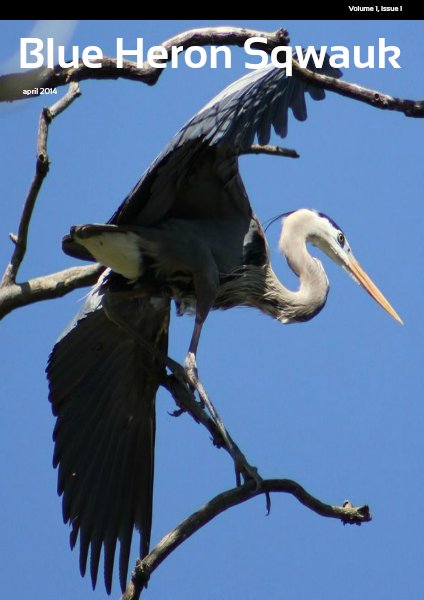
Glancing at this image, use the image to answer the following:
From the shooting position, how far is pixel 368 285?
586 cm

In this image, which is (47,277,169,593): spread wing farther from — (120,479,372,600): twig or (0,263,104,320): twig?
(120,479,372,600): twig

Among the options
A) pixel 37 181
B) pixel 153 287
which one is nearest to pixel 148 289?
pixel 153 287

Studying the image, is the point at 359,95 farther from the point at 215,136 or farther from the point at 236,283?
the point at 236,283

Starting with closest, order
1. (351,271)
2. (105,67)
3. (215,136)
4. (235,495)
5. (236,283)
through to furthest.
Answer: (105,67), (235,495), (215,136), (236,283), (351,271)

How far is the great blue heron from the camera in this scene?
184 inches

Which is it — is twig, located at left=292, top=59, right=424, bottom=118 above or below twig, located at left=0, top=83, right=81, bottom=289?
below

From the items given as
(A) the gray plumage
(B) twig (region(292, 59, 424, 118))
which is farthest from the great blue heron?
(B) twig (region(292, 59, 424, 118))

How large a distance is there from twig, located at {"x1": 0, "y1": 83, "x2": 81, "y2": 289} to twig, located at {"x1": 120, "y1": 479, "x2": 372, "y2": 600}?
1.30 m

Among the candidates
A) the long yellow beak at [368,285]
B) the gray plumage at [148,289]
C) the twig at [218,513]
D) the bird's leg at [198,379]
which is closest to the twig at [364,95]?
the gray plumage at [148,289]

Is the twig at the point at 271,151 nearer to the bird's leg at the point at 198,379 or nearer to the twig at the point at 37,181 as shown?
the bird's leg at the point at 198,379

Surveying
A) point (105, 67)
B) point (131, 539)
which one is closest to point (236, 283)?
point (131, 539)

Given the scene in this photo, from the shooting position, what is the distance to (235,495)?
3.73 metres

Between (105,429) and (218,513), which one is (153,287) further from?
(218,513)

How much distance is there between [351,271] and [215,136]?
165cm
